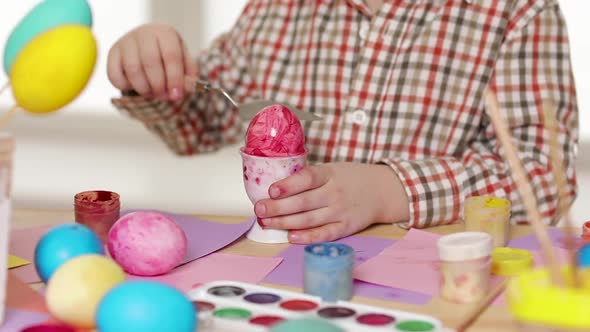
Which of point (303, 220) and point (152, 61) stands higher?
point (152, 61)

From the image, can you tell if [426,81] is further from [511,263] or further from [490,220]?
[511,263]

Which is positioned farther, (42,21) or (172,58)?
(172,58)

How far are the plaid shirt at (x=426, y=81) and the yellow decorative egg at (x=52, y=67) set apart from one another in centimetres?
52

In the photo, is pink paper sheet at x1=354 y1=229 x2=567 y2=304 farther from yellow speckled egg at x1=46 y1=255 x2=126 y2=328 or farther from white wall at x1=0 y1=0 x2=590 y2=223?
white wall at x1=0 y1=0 x2=590 y2=223

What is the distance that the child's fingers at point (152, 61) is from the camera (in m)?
1.14

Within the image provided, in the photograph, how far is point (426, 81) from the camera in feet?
4.16

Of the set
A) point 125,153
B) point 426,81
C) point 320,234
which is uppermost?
point 426,81

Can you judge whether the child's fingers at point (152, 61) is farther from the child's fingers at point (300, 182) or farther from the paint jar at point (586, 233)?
the paint jar at point (586, 233)

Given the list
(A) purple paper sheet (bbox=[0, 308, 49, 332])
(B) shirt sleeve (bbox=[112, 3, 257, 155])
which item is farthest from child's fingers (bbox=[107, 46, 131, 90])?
(A) purple paper sheet (bbox=[0, 308, 49, 332])

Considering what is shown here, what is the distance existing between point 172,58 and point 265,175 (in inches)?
12.1

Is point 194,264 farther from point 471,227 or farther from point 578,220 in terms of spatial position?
point 578,220

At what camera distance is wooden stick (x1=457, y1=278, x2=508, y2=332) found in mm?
687

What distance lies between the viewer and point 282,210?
0.91 metres

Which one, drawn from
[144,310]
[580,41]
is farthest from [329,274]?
[580,41]
